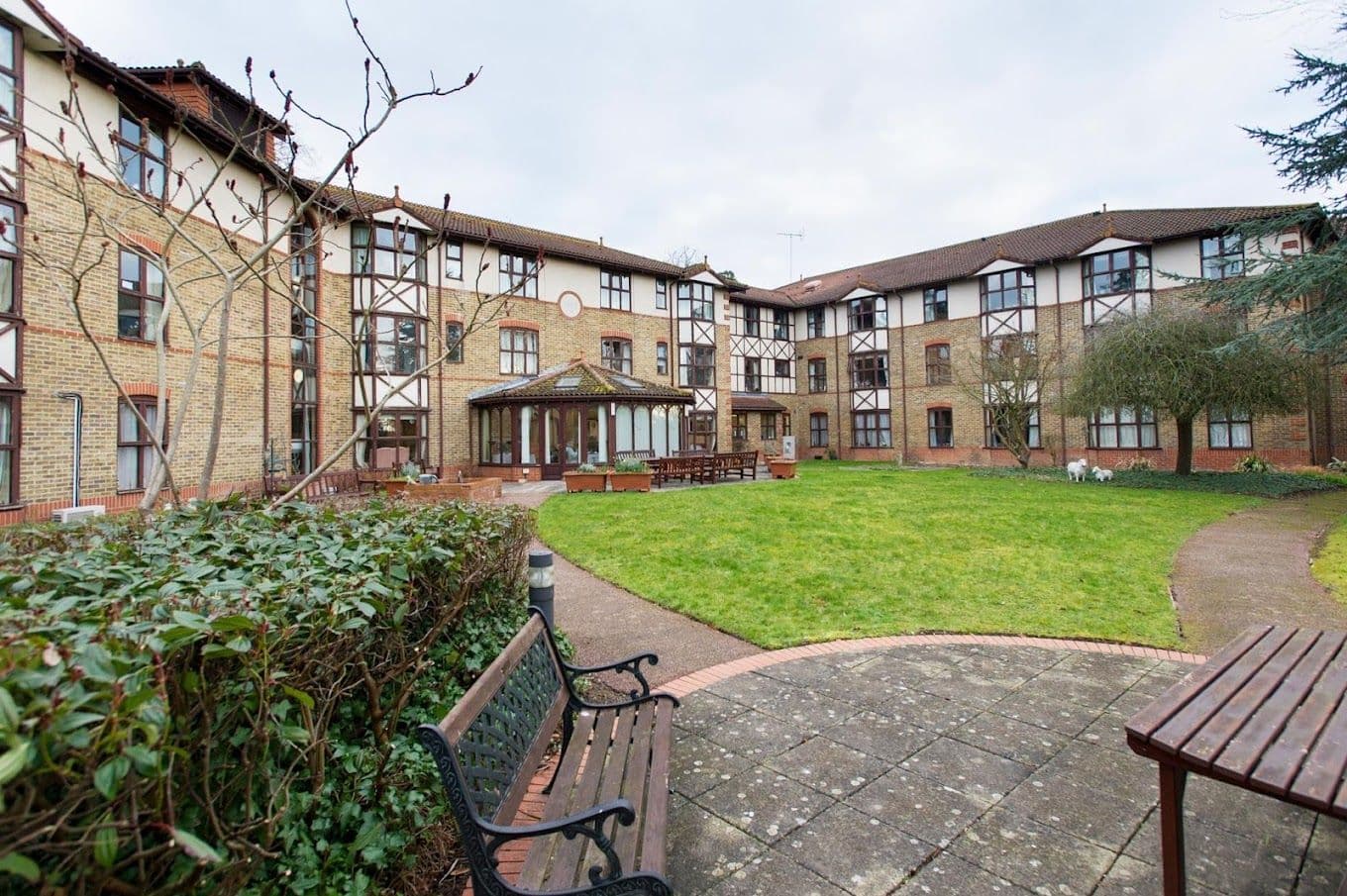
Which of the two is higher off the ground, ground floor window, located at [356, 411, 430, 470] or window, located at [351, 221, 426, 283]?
window, located at [351, 221, 426, 283]

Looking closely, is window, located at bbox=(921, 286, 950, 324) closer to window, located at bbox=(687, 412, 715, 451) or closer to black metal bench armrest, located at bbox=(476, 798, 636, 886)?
window, located at bbox=(687, 412, 715, 451)

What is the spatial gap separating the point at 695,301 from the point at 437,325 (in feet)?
37.4

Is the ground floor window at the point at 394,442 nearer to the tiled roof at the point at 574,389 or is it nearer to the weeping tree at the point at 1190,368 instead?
the tiled roof at the point at 574,389

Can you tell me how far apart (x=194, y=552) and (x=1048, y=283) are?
29.0m

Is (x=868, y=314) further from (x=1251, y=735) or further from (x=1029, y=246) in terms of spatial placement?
(x=1251, y=735)

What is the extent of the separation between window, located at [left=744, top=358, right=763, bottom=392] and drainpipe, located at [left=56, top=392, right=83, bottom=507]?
25.5m

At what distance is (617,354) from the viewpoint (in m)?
25.5

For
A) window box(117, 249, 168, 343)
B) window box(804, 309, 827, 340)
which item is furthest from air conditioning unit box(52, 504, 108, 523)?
window box(804, 309, 827, 340)

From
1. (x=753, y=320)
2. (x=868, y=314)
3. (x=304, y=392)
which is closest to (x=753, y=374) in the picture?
(x=753, y=320)

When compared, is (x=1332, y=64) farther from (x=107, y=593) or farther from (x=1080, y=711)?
(x=107, y=593)

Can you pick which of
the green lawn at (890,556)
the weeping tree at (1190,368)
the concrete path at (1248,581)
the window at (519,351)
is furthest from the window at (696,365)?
the concrete path at (1248,581)

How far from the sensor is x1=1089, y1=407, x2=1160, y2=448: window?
23062mm

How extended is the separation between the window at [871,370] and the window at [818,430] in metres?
2.50

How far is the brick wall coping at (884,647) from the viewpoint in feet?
14.7
